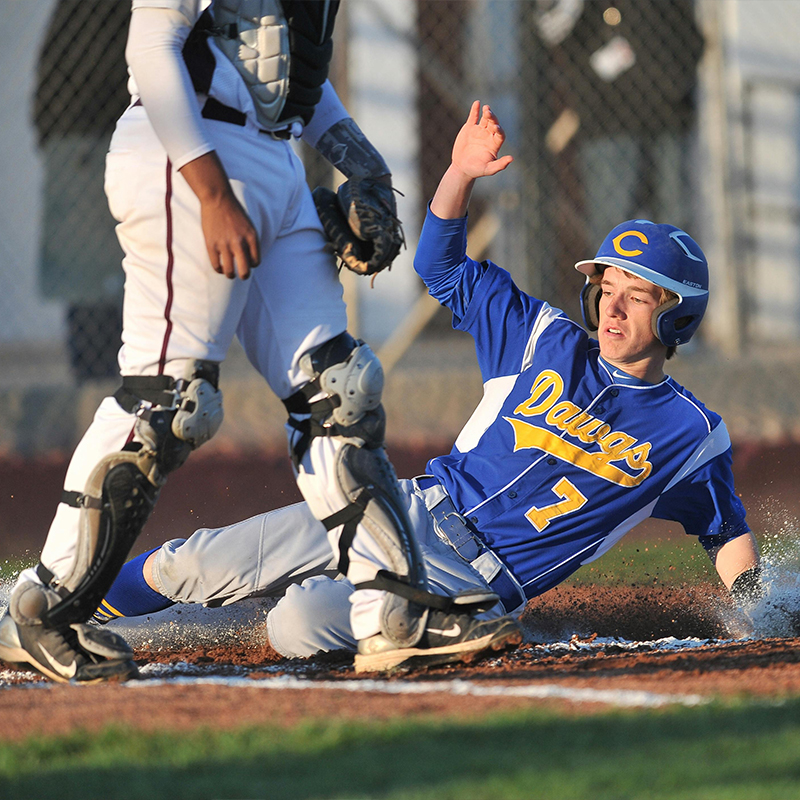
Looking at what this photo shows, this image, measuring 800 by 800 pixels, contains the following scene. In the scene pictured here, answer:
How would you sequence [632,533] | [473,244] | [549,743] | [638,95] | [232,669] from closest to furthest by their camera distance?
[549,743] → [232,669] → [632,533] → [473,244] → [638,95]

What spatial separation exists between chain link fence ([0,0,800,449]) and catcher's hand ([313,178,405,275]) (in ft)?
14.6

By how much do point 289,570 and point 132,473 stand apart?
967 mm

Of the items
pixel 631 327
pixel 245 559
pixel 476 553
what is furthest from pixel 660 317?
pixel 245 559

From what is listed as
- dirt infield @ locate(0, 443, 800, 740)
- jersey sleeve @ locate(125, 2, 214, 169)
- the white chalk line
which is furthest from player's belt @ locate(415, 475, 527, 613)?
jersey sleeve @ locate(125, 2, 214, 169)

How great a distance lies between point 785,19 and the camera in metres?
8.77

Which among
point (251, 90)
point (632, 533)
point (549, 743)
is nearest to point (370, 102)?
point (632, 533)

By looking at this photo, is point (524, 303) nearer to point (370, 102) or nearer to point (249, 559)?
point (249, 559)

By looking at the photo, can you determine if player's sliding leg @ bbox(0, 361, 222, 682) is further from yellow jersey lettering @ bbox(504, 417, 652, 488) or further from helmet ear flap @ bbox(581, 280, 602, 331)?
helmet ear flap @ bbox(581, 280, 602, 331)

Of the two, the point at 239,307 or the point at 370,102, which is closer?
the point at 239,307

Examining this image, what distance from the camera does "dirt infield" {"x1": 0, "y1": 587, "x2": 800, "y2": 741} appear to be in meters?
2.11

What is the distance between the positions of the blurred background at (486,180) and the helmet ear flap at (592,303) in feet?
10.2

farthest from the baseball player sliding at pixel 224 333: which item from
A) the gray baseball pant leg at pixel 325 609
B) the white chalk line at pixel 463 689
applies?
the gray baseball pant leg at pixel 325 609

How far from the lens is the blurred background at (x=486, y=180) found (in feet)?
23.6

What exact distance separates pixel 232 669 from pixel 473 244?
4660 millimetres
